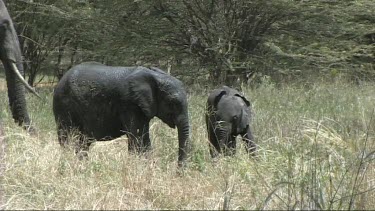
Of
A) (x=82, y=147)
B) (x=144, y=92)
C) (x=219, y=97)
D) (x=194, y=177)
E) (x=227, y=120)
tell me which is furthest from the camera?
(x=219, y=97)

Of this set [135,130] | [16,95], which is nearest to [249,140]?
[135,130]

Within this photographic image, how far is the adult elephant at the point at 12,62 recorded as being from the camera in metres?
5.60

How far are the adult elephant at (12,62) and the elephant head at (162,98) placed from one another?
996 millimetres

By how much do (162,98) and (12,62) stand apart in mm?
1339

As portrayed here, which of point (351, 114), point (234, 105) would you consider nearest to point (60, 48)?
point (351, 114)

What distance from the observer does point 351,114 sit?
8.28 meters

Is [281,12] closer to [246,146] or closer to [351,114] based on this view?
[351,114]

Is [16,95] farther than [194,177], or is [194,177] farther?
[16,95]

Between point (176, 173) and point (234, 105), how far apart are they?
135 cm

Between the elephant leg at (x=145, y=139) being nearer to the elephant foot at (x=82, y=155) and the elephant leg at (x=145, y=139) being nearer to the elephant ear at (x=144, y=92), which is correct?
the elephant ear at (x=144, y=92)

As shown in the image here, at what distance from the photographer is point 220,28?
45.9 ft

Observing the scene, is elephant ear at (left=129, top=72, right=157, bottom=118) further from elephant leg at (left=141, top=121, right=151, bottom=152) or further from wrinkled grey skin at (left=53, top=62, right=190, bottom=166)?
elephant leg at (left=141, top=121, right=151, bottom=152)

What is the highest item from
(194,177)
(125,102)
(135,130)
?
(125,102)

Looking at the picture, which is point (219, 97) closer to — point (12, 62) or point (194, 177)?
point (194, 177)
